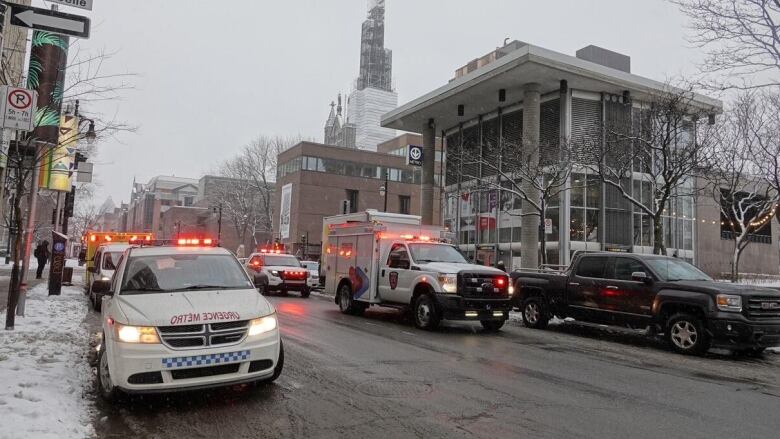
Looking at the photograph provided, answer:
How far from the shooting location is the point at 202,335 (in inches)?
222

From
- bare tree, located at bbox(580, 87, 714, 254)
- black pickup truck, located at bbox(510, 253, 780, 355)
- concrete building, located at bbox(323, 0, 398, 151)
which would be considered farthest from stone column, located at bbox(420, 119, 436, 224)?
concrete building, located at bbox(323, 0, 398, 151)

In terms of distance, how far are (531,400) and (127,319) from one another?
4401mm

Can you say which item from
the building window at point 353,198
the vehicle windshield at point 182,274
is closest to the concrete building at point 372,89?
the building window at point 353,198

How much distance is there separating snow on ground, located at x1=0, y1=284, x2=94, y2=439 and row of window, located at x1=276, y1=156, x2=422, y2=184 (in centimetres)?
4826

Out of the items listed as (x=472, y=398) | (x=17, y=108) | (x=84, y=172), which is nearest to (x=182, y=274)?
(x=17, y=108)

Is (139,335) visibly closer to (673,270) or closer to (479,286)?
(479,286)

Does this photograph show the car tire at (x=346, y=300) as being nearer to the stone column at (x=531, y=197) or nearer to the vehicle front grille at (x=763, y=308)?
the vehicle front grille at (x=763, y=308)

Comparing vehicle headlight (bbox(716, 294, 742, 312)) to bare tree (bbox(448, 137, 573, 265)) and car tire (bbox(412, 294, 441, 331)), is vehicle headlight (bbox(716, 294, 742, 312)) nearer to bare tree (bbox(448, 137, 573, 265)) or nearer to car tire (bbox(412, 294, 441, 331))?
Answer: car tire (bbox(412, 294, 441, 331))

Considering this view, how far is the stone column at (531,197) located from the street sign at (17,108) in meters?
23.0

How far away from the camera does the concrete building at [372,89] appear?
148 metres

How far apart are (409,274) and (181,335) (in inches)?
324

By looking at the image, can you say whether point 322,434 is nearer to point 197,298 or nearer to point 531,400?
point 197,298

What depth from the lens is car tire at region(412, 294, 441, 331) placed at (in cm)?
1249

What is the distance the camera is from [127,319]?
5.57 metres
